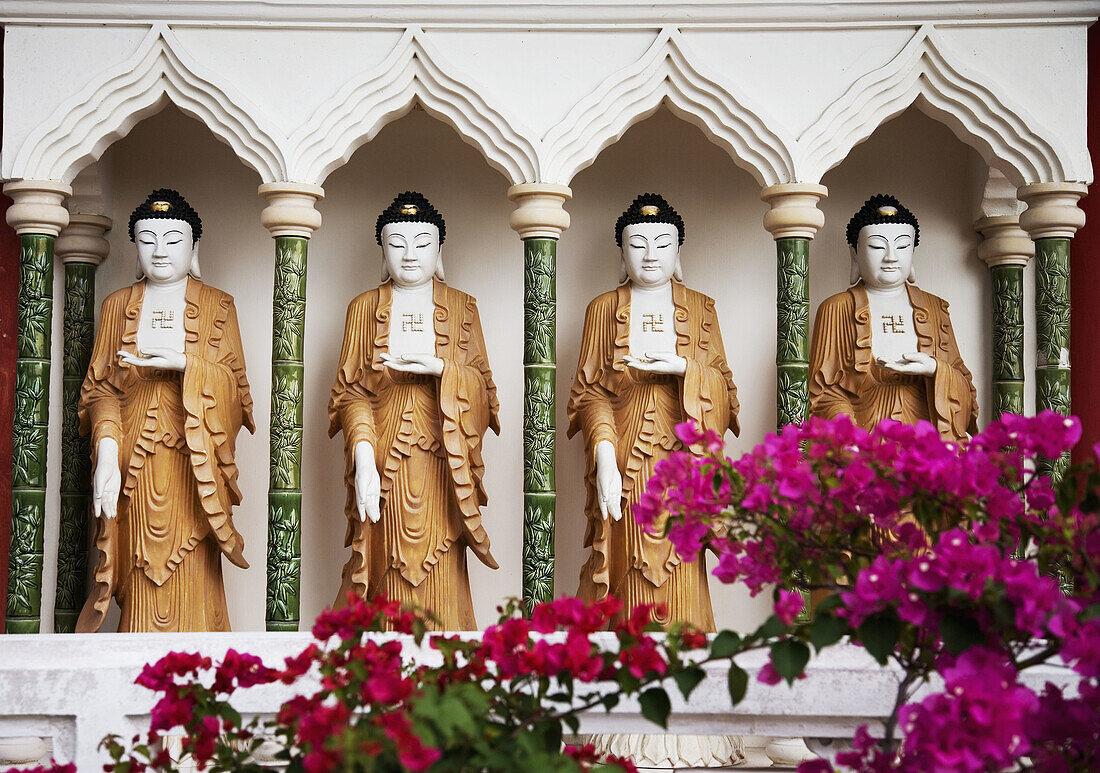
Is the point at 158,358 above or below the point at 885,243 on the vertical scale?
below

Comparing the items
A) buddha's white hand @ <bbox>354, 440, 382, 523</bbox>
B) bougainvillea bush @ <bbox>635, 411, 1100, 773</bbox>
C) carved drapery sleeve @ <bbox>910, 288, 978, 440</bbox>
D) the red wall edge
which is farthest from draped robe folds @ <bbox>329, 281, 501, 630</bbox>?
bougainvillea bush @ <bbox>635, 411, 1100, 773</bbox>

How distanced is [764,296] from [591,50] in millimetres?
1722

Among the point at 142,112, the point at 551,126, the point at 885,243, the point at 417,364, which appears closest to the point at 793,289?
the point at 885,243

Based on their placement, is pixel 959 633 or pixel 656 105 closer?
pixel 959 633

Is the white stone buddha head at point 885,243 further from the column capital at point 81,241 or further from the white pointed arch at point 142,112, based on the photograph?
the column capital at point 81,241

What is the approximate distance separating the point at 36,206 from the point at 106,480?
1.27 m

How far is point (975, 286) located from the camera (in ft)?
20.7

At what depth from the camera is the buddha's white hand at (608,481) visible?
204 inches

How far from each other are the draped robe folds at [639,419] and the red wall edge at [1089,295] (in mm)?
1720

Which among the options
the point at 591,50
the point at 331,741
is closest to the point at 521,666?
the point at 331,741

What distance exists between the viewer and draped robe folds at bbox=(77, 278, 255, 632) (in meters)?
5.46

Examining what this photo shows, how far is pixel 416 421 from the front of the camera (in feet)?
18.3

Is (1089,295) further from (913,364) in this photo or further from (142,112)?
(142,112)

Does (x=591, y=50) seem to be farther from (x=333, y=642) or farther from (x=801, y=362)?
(x=333, y=642)
